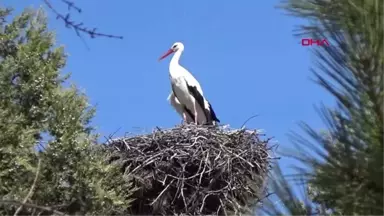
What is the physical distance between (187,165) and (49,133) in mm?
1434

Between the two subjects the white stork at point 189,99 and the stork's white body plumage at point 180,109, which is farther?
the stork's white body plumage at point 180,109

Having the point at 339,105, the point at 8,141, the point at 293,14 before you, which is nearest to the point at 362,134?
the point at 339,105

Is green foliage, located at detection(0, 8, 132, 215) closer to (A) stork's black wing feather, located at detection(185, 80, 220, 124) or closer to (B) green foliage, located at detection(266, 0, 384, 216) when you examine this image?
(A) stork's black wing feather, located at detection(185, 80, 220, 124)

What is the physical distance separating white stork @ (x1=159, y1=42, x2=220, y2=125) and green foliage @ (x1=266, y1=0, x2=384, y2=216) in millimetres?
8639

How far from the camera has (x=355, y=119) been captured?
5.80 ft

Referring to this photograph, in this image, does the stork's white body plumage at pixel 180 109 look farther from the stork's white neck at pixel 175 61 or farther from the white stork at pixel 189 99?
the stork's white neck at pixel 175 61

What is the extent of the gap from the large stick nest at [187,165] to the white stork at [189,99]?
5.52ft

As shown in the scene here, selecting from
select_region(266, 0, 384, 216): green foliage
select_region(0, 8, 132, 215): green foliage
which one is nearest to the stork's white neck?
select_region(0, 8, 132, 215): green foliage

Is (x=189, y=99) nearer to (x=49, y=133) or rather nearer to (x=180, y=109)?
(x=180, y=109)

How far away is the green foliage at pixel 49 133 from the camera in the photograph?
317 inches

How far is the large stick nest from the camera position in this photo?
8.59 m

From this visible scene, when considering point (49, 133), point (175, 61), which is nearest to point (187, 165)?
point (49, 133)

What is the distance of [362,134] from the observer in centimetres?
177

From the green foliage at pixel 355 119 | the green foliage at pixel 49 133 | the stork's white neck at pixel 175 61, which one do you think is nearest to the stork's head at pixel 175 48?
the stork's white neck at pixel 175 61
